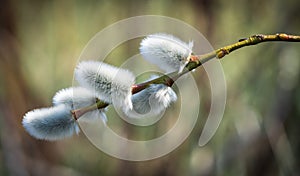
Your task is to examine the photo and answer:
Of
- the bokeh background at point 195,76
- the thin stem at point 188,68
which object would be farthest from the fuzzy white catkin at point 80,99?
the bokeh background at point 195,76

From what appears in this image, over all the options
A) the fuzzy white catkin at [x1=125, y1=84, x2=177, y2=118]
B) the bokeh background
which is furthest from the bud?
the bokeh background

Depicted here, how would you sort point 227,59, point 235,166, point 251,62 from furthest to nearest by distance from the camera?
point 227,59 → point 251,62 → point 235,166

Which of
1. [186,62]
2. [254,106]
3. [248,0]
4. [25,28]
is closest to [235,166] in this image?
[254,106]

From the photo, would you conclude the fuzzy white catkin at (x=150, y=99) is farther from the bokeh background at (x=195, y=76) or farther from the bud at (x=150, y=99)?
the bokeh background at (x=195, y=76)

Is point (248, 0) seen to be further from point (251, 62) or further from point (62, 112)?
point (62, 112)

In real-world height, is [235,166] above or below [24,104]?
below

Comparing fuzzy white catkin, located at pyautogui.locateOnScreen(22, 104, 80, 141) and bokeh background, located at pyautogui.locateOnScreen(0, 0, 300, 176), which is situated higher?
bokeh background, located at pyautogui.locateOnScreen(0, 0, 300, 176)

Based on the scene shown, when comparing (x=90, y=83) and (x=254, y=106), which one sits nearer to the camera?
(x=90, y=83)

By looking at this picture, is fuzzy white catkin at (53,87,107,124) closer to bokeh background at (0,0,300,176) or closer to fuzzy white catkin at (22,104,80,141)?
fuzzy white catkin at (22,104,80,141)
